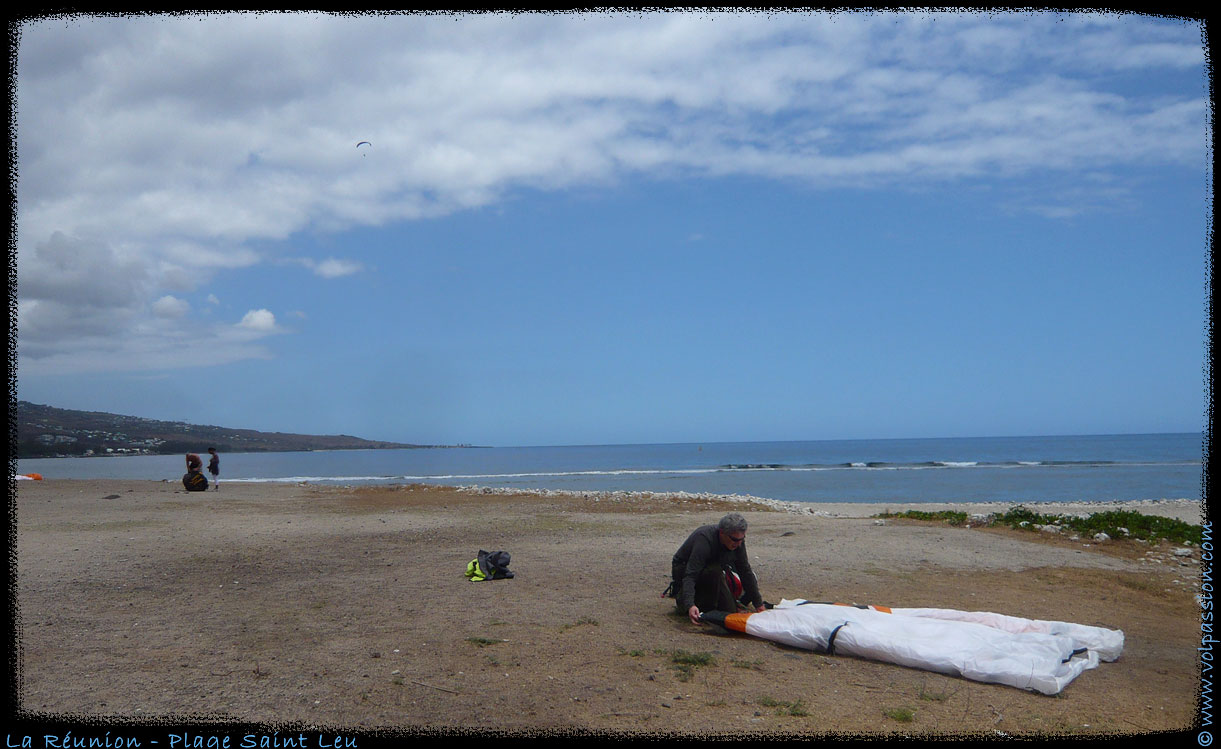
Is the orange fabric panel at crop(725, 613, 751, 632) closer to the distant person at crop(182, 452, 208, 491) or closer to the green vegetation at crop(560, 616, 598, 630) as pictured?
the green vegetation at crop(560, 616, 598, 630)

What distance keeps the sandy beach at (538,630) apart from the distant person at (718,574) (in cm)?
30

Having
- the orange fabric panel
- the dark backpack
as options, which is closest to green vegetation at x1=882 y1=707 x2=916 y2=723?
the orange fabric panel

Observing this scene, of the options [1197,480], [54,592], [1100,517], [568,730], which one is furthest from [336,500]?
[1197,480]

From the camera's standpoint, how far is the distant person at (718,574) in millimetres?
6898

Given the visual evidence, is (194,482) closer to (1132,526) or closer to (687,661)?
(687,661)

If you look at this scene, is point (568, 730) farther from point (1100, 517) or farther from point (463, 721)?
point (1100, 517)

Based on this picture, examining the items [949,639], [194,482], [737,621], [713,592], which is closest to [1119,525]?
[949,639]

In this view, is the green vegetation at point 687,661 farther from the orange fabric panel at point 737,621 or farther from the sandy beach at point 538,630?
the orange fabric panel at point 737,621

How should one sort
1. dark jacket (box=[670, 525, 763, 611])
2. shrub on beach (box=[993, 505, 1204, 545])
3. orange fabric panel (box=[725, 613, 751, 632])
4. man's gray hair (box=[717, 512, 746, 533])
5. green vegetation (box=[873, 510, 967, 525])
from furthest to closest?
green vegetation (box=[873, 510, 967, 525])
shrub on beach (box=[993, 505, 1204, 545])
dark jacket (box=[670, 525, 763, 611])
man's gray hair (box=[717, 512, 746, 533])
orange fabric panel (box=[725, 613, 751, 632])

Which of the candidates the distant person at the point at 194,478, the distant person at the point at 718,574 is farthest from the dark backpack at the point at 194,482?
the distant person at the point at 718,574

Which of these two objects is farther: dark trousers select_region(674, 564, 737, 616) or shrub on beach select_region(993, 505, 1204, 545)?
shrub on beach select_region(993, 505, 1204, 545)

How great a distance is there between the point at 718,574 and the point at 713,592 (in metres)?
0.18

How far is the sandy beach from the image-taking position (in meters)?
4.71

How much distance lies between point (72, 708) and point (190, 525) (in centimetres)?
1169
